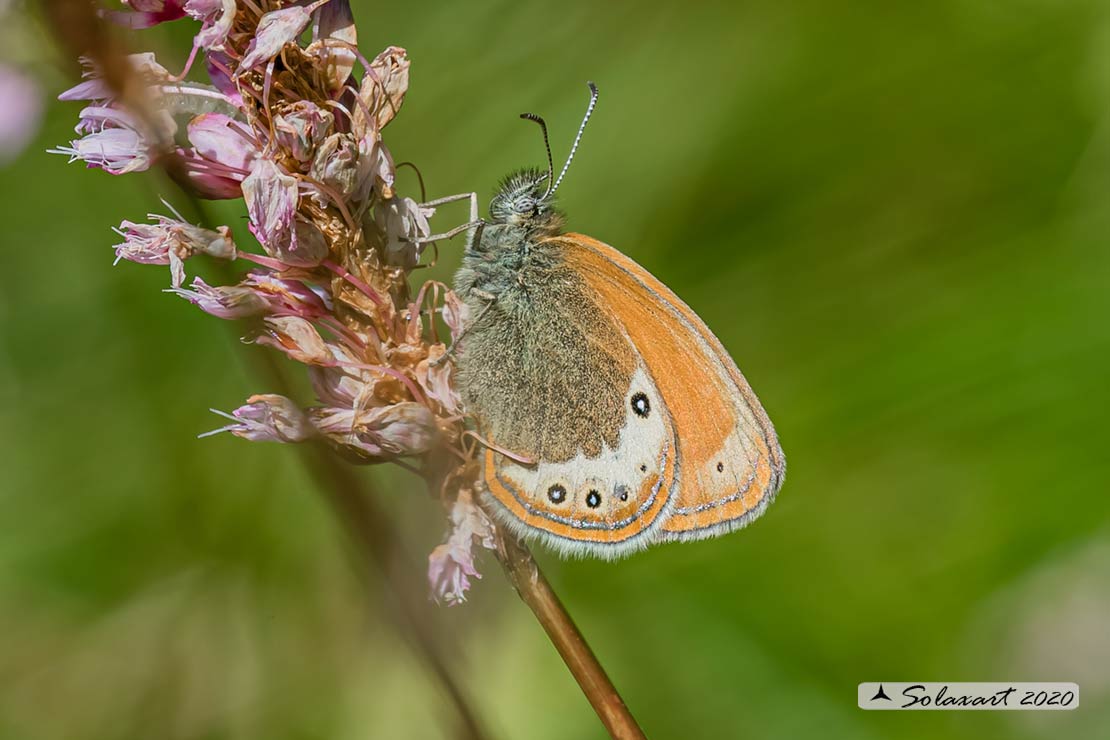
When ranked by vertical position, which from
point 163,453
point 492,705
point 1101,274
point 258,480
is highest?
point 163,453

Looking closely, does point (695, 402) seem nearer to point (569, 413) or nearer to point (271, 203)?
point (569, 413)

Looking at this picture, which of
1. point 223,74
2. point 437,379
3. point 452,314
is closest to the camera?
point 223,74

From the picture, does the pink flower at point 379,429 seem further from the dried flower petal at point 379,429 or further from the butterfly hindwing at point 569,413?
the butterfly hindwing at point 569,413

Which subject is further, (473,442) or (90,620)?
(90,620)

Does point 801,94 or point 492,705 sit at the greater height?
point 801,94

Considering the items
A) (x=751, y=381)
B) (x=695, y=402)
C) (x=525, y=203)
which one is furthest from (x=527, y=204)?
(x=751, y=381)

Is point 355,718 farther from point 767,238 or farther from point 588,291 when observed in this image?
point 767,238

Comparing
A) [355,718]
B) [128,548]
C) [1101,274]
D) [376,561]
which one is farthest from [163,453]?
[1101,274]
